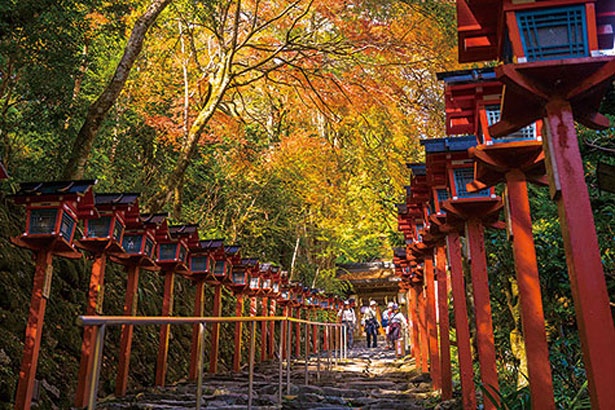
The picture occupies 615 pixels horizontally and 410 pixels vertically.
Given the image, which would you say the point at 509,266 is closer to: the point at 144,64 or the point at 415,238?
the point at 415,238

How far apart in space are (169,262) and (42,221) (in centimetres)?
356

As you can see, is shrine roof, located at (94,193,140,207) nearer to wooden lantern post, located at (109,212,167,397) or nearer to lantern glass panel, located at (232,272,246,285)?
wooden lantern post, located at (109,212,167,397)

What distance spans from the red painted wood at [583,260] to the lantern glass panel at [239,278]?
1039 centimetres

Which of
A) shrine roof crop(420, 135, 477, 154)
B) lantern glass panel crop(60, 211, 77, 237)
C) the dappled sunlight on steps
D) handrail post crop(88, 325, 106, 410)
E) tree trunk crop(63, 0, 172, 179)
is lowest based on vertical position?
the dappled sunlight on steps

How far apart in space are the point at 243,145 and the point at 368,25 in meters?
7.13

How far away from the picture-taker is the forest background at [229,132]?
746cm

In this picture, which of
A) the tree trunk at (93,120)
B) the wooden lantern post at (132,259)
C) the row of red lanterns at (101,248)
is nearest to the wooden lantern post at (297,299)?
the row of red lanterns at (101,248)

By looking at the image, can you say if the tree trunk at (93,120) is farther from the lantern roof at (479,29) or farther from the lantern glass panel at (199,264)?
the lantern roof at (479,29)

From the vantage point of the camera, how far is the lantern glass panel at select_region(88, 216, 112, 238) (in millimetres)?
6992

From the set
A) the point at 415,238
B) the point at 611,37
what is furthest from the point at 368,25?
the point at 611,37

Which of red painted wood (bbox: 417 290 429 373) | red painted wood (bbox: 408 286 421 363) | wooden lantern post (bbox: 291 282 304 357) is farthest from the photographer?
A: wooden lantern post (bbox: 291 282 304 357)

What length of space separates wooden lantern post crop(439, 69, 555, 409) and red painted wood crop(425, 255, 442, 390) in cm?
452

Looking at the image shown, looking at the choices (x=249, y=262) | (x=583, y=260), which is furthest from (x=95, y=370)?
(x=249, y=262)

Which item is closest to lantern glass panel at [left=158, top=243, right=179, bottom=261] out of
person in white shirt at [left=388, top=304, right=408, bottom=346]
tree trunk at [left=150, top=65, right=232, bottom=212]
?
tree trunk at [left=150, top=65, right=232, bottom=212]
